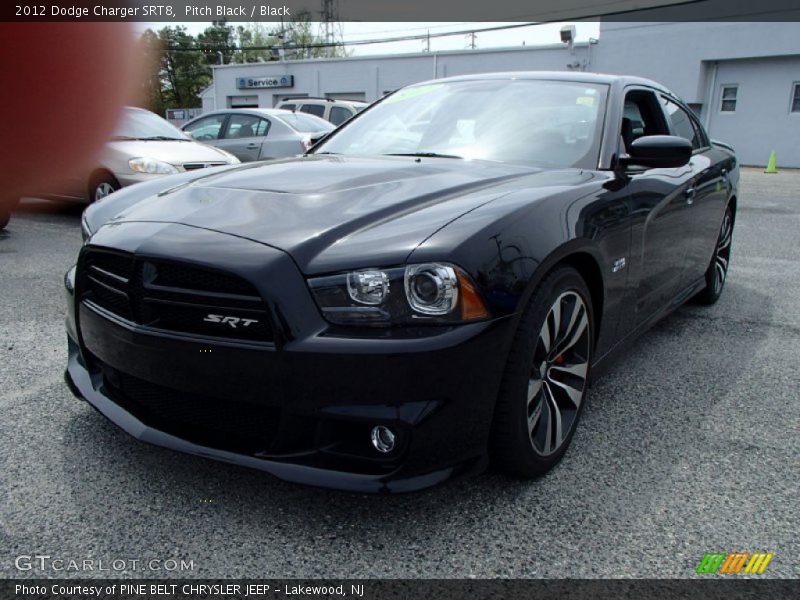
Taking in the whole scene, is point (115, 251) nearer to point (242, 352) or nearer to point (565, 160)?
point (242, 352)

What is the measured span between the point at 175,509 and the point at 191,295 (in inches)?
27.7

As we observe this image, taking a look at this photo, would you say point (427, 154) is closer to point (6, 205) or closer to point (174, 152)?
point (6, 205)

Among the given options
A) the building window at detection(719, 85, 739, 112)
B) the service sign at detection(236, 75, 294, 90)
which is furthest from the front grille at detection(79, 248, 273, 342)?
the service sign at detection(236, 75, 294, 90)

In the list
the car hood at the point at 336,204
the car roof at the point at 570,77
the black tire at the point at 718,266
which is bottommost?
the black tire at the point at 718,266

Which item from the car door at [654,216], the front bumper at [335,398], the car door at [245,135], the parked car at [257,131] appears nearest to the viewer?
the front bumper at [335,398]

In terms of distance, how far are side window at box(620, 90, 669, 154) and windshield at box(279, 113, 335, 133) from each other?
686cm

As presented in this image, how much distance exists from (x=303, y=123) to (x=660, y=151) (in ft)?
26.2

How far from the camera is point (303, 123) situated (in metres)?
10.1

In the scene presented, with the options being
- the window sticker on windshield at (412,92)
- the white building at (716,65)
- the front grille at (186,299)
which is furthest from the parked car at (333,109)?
the front grille at (186,299)

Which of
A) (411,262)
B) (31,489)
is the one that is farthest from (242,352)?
(31,489)

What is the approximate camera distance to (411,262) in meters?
1.87

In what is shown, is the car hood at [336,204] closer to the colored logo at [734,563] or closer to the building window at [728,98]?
the colored logo at [734,563]

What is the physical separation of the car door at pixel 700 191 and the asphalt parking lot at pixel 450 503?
3.14 feet

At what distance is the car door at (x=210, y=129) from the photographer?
10320 millimetres
